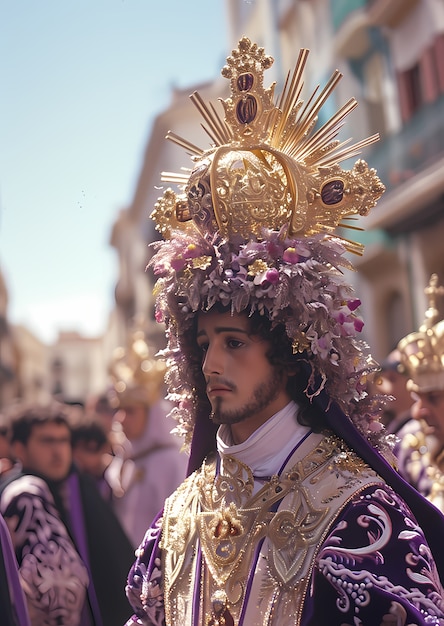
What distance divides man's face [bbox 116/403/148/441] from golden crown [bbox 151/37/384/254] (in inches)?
154

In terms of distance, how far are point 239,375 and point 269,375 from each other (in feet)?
0.31

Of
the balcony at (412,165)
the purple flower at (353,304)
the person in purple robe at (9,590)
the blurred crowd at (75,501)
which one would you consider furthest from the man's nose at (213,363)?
the balcony at (412,165)

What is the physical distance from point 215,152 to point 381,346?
36.8 feet

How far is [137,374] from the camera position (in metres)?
6.87

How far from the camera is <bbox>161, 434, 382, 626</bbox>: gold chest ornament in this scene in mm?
2420

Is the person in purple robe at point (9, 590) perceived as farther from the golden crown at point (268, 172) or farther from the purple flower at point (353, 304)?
the purple flower at point (353, 304)

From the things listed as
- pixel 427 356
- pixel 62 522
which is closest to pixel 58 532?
pixel 62 522

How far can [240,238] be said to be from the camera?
2.68m

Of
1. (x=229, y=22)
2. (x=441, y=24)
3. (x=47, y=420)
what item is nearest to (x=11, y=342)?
(x=229, y=22)

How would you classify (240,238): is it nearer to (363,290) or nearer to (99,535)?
(99,535)

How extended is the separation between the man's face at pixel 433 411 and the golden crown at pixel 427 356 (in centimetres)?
3

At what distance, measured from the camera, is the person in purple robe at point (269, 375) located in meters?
2.44

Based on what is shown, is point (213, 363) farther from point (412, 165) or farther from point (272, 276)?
point (412, 165)

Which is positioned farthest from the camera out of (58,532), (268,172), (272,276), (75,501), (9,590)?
(75,501)
